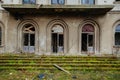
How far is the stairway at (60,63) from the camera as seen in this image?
1554 cm

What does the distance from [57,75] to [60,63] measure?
247 centimetres

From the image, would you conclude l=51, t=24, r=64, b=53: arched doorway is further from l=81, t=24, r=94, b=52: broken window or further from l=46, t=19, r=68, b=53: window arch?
l=81, t=24, r=94, b=52: broken window

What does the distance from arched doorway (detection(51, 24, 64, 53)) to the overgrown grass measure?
6578mm

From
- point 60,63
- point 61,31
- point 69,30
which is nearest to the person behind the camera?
point 60,63

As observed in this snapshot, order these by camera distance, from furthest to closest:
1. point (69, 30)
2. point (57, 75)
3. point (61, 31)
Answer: point (61, 31) < point (69, 30) < point (57, 75)

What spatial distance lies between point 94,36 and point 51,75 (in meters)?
8.68

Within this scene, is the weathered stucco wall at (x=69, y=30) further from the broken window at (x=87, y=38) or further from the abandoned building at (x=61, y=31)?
the broken window at (x=87, y=38)

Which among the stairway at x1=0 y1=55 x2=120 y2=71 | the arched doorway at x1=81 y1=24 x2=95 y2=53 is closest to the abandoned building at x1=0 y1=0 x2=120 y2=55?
the arched doorway at x1=81 y1=24 x2=95 y2=53

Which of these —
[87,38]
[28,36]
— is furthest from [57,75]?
[28,36]

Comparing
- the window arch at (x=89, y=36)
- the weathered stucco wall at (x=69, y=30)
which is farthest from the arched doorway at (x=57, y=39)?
the window arch at (x=89, y=36)

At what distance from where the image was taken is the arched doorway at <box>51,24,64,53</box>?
70.6ft

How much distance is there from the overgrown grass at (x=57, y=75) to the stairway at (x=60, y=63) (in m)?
0.51

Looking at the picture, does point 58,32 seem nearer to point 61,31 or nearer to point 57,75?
point 61,31

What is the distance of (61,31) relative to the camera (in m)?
21.5
